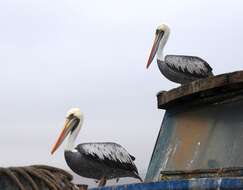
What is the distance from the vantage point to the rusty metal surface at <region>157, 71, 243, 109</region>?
4949 mm

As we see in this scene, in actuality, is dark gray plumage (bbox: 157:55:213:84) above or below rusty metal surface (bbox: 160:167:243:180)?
below

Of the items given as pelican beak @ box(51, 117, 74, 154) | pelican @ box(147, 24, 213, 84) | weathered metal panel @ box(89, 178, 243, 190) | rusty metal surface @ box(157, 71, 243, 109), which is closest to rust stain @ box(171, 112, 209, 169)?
rusty metal surface @ box(157, 71, 243, 109)

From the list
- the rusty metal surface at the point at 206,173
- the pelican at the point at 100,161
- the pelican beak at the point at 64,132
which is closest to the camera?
the rusty metal surface at the point at 206,173

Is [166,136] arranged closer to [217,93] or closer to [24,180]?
[217,93]

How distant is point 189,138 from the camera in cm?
518

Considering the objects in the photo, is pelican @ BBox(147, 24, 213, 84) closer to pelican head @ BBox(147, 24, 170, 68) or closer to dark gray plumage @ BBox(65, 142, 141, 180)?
pelican head @ BBox(147, 24, 170, 68)

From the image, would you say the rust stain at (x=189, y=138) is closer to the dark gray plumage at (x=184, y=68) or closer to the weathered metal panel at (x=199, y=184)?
the weathered metal panel at (x=199, y=184)

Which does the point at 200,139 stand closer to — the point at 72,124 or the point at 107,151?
the point at 107,151

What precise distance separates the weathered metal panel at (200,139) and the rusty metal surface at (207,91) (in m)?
0.06

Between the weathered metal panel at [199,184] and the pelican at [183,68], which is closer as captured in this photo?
the weathered metal panel at [199,184]

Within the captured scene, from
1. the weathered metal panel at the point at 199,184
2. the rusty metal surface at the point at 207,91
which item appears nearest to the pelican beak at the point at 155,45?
the rusty metal surface at the point at 207,91

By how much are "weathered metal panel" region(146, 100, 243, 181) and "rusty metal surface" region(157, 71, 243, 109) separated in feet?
0.19

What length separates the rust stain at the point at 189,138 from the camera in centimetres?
503

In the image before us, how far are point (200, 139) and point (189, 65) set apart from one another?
11510 millimetres
